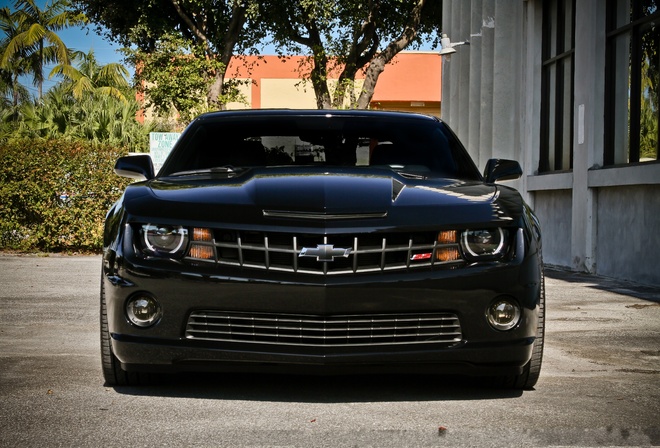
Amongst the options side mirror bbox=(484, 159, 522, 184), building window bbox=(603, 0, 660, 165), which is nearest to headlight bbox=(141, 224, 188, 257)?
side mirror bbox=(484, 159, 522, 184)

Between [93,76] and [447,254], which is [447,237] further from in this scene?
[93,76]

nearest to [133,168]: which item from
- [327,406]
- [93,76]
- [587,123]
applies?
[327,406]

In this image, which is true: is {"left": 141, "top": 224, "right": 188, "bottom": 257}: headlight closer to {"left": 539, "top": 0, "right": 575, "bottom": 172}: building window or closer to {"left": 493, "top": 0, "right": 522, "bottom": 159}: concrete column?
{"left": 539, "top": 0, "right": 575, "bottom": 172}: building window

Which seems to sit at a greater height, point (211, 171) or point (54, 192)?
point (211, 171)

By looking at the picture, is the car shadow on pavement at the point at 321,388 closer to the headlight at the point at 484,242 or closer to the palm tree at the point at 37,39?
the headlight at the point at 484,242

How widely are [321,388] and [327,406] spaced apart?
427 millimetres

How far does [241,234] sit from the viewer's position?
176 inches

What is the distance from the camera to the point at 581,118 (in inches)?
556

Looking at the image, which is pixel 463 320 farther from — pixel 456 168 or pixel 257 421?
pixel 456 168

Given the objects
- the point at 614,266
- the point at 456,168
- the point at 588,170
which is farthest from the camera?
the point at 588,170

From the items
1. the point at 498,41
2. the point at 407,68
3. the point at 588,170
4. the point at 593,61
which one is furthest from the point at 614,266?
the point at 407,68

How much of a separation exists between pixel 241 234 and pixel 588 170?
9.97 m

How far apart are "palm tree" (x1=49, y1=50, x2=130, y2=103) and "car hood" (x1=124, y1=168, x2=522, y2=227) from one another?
128ft

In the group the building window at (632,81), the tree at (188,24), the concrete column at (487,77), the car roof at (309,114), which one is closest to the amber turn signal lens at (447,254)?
the car roof at (309,114)
